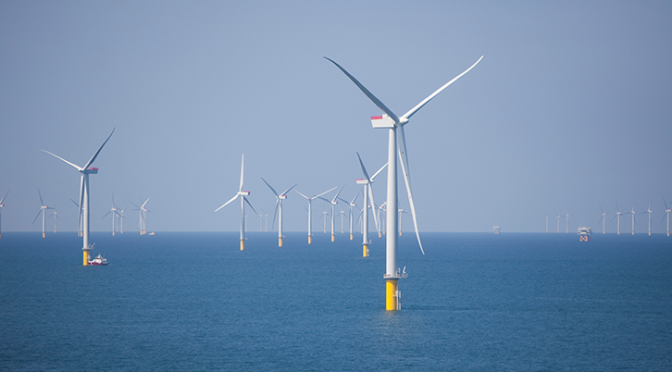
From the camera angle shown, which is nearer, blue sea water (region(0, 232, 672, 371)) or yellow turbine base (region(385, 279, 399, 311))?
blue sea water (region(0, 232, 672, 371))

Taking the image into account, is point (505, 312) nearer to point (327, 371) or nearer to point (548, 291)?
point (548, 291)

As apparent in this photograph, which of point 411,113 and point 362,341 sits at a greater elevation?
point 411,113

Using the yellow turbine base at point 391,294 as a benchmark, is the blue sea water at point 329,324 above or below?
below

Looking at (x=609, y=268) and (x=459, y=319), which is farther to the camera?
(x=609, y=268)

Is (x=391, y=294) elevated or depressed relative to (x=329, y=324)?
elevated

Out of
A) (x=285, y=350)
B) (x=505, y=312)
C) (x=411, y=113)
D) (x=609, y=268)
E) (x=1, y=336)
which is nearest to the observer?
(x=285, y=350)

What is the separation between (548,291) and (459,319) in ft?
116

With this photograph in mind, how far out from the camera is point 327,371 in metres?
48.6

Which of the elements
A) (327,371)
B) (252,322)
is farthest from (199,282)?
(327,371)

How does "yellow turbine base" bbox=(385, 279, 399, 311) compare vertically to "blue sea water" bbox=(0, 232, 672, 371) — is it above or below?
above

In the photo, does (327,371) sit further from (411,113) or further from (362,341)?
(411,113)

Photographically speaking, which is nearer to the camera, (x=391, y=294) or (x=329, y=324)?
(x=329, y=324)

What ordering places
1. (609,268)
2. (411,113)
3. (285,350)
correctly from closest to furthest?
1. (285,350)
2. (411,113)
3. (609,268)

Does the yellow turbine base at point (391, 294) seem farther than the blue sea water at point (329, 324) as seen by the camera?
Yes
